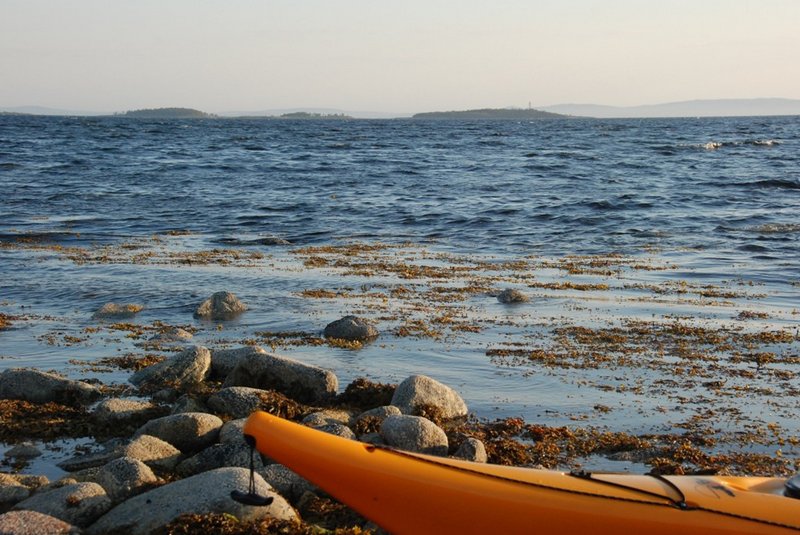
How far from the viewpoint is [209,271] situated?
15.7m

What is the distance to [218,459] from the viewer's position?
6.50 m

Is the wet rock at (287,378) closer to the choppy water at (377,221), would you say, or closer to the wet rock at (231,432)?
the choppy water at (377,221)

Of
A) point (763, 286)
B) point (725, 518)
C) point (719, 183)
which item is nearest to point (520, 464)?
point (725, 518)

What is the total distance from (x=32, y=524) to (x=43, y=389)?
11.1ft

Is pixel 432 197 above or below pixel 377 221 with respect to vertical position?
above

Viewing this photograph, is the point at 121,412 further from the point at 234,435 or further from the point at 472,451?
the point at 472,451

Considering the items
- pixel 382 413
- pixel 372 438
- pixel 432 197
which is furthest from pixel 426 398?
pixel 432 197

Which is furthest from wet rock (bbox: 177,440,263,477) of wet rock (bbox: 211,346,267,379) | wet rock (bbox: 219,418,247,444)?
wet rock (bbox: 211,346,267,379)

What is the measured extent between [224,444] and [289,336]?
4.49 m

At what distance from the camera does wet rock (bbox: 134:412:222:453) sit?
6.99m

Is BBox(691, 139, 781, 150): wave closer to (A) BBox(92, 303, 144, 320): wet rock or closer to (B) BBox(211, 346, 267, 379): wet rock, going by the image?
(A) BBox(92, 303, 144, 320): wet rock

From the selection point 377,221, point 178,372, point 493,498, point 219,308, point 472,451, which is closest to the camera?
point 493,498

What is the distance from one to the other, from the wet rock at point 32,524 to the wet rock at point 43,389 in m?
3.18

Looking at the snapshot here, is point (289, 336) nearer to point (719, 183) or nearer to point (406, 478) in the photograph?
point (406, 478)
